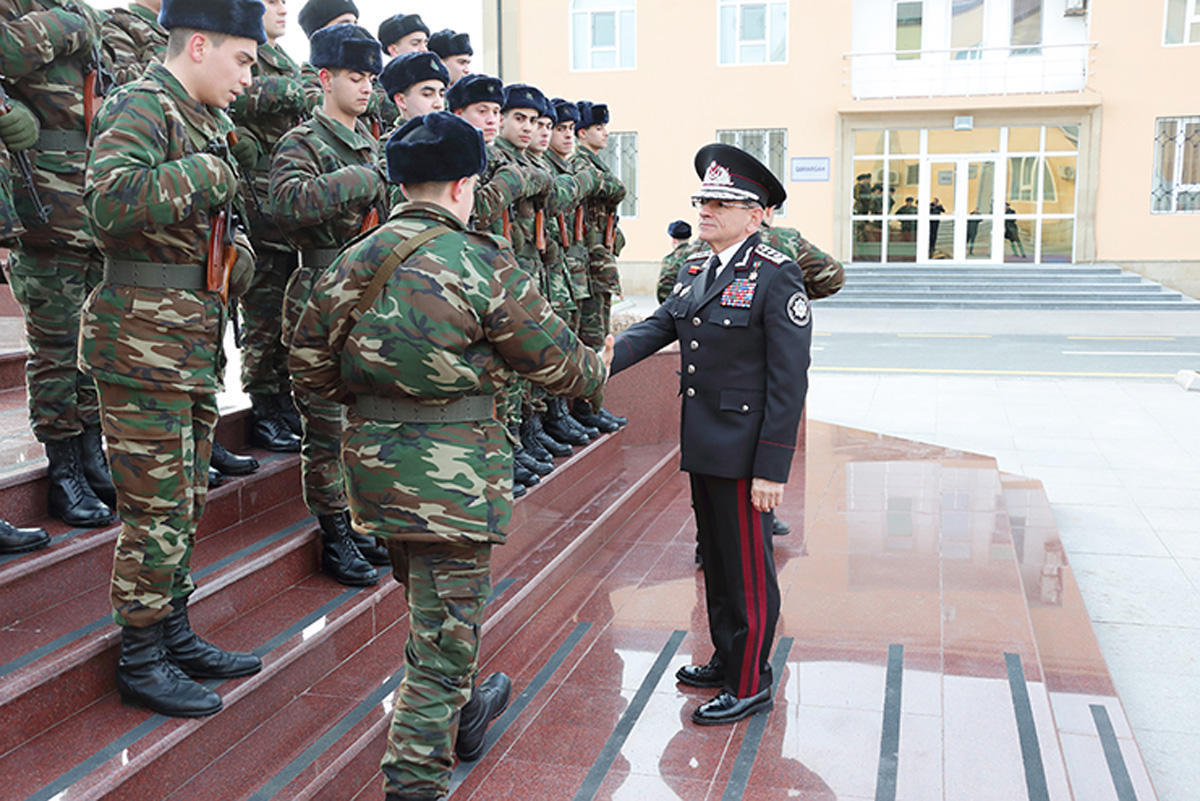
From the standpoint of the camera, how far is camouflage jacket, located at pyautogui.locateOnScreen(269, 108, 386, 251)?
11.9 ft

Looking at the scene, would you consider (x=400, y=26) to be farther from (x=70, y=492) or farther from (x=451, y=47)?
(x=70, y=492)

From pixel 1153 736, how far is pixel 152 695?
131 inches

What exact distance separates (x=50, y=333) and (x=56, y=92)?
77cm

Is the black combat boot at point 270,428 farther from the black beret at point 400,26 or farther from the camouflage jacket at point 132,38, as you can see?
the black beret at point 400,26

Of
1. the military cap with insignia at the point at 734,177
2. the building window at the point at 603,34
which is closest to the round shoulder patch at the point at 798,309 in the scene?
the military cap with insignia at the point at 734,177

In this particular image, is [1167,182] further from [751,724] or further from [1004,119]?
[751,724]

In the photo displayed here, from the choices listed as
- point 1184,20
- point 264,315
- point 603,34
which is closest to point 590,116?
point 264,315

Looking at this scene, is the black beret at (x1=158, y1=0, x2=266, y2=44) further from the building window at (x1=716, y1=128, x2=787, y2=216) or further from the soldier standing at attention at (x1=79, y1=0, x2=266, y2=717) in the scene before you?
the building window at (x1=716, y1=128, x2=787, y2=216)

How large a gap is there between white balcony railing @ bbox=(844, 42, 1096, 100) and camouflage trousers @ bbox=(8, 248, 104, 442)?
19430mm

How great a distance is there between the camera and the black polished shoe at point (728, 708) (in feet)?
11.4

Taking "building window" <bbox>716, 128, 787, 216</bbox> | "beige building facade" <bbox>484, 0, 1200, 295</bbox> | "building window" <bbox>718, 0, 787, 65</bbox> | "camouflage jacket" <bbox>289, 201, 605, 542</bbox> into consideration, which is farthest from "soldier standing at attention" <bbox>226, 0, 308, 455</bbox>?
"building window" <bbox>718, 0, 787, 65</bbox>

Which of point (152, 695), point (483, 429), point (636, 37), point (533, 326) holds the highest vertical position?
point (636, 37)

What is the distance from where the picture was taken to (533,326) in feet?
8.82

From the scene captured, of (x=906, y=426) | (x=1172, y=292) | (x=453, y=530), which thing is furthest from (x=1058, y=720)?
(x=1172, y=292)
